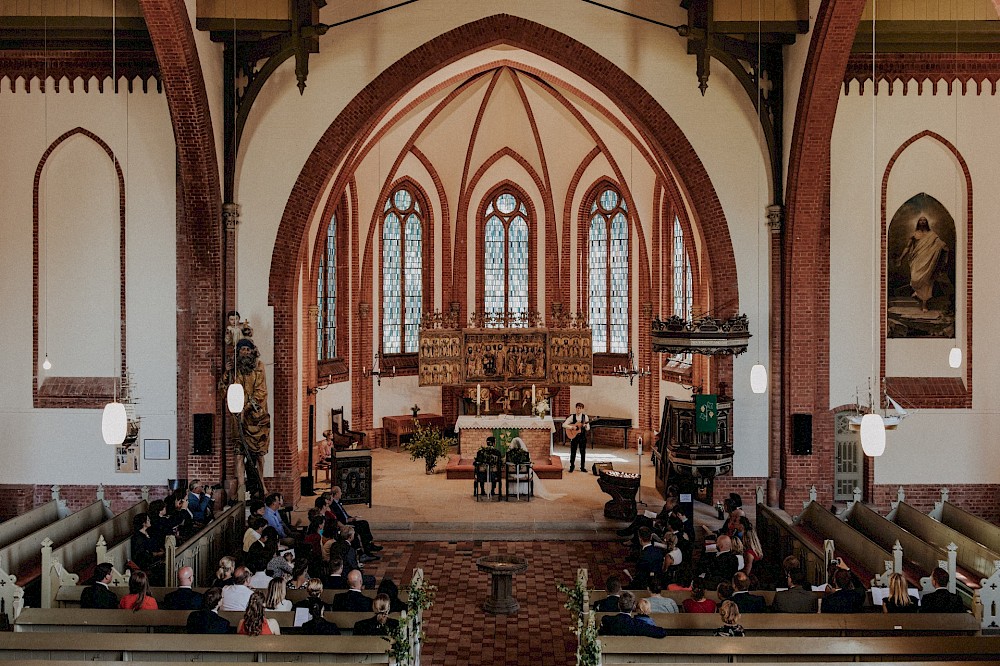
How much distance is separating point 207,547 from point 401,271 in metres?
13.3

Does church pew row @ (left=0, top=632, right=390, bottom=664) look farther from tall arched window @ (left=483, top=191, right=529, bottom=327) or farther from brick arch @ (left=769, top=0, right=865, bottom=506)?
tall arched window @ (left=483, top=191, right=529, bottom=327)

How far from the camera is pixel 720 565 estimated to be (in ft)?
37.4

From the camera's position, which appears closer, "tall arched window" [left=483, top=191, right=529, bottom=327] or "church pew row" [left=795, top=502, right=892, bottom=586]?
"church pew row" [left=795, top=502, right=892, bottom=586]

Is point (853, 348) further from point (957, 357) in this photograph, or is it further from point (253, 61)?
point (253, 61)

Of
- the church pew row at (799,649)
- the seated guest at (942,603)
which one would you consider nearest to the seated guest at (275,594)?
the church pew row at (799,649)

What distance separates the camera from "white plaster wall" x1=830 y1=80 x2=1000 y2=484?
17.0 m

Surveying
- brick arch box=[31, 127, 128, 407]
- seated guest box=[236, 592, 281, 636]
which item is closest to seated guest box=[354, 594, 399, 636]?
seated guest box=[236, 592, 281, 636]

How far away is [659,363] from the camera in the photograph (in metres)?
23.8

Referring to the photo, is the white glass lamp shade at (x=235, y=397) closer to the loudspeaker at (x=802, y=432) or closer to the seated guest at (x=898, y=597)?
the seated guest at (x=898, y=597)

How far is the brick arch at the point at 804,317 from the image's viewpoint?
16391 millimetres

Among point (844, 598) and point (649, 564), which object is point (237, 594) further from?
point (844, 598)

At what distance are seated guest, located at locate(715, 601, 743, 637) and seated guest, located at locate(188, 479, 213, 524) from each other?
792 cm

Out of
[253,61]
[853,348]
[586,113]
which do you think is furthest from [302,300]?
[853,348]

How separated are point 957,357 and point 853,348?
232 cm
